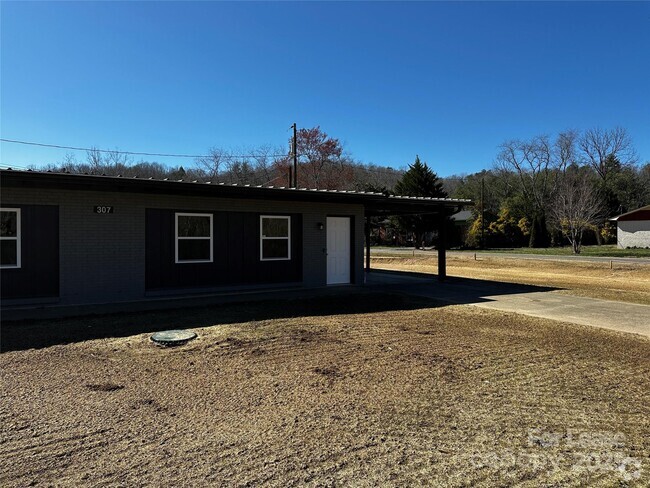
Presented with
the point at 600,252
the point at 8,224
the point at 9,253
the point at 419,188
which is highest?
the point at 419,188

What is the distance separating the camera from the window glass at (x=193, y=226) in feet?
37.0

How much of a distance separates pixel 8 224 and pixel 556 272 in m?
22.9

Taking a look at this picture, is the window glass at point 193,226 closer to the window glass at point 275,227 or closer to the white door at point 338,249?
the window glass at point 275,227

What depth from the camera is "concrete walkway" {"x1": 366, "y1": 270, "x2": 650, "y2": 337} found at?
870 cm

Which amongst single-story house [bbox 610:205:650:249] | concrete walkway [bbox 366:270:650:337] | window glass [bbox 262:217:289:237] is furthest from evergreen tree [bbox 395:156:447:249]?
window glass [bbox 262:217:289:237]

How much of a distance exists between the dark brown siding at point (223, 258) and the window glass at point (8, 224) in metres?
2.53

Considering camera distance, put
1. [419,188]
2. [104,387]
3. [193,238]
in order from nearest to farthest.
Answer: [104,387] → [193,238] → [419,188]

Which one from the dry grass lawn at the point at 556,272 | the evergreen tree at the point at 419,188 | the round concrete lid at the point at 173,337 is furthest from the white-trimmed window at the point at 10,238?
the evergreen tree at the point at 419,188

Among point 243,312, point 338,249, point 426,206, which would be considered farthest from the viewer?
point 426,206

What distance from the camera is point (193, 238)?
11414 millimetres

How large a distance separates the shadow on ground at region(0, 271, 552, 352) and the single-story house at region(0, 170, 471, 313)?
54.3 inches

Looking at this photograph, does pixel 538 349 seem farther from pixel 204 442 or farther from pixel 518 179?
pixel 518 179

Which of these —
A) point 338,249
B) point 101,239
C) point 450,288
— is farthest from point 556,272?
point 101,239

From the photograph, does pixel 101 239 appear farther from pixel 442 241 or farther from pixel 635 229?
pixel 635 229
